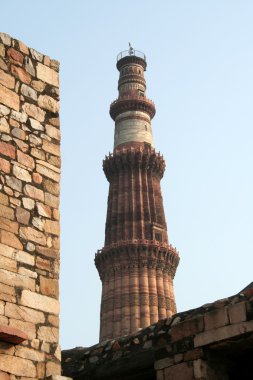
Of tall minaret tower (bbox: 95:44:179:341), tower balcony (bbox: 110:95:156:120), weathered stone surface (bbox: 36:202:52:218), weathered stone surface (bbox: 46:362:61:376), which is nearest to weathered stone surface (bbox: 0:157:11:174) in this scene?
weathered stone surface (bbox: 36:202:52:218)

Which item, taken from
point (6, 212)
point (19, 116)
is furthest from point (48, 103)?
point (6, 212)

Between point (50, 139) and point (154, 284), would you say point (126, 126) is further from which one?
point (50, 139)

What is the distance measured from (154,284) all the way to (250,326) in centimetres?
Answer: 2404

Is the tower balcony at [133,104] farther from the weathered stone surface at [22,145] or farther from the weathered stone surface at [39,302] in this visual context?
the weathered stone surface at [39,302]

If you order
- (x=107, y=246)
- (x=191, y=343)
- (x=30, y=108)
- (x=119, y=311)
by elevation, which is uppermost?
(x=107, y=246)

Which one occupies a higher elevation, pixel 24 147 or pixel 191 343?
pixel 24 147

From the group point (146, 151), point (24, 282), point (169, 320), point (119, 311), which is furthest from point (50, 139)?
point (146, 151)

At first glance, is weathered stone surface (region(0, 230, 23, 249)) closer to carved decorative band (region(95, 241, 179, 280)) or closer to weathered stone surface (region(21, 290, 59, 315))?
weathered stone surface (region(21, 290, 59, 315))

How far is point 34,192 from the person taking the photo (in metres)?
5.54

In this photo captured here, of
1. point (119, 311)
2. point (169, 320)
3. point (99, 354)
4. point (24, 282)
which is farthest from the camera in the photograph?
point (119, 311)

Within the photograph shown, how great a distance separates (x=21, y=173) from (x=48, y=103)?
0.95 m

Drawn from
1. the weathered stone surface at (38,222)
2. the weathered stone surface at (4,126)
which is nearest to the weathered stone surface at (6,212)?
the weathered stone surface at (38,222)

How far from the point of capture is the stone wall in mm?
4836

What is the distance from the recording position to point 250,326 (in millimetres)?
5512
